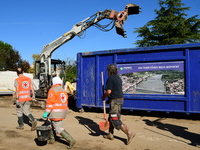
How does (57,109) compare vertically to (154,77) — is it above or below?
below

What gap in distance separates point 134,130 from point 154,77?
2.15m

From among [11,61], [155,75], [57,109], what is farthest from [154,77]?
[11,61]

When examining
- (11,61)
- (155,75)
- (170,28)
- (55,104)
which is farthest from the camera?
(11,61)

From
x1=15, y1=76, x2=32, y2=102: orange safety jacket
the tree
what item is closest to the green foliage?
the tree

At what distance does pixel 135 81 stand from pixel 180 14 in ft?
57.6

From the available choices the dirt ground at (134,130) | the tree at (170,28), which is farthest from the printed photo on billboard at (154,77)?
the tree at (170,28)

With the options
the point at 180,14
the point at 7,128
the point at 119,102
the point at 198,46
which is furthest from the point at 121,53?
the point at 180,14

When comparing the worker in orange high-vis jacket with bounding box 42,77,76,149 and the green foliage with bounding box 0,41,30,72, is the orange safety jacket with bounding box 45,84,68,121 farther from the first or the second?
the green foliage with bounding box 0,41,30,72

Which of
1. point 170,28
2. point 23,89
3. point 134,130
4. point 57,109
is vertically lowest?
point 134,130

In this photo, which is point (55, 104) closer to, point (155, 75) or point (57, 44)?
point (155, 75)

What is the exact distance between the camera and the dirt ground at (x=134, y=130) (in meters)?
4.31

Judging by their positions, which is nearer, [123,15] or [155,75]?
[155,75]

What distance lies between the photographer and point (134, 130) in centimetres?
563

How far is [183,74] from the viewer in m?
6.55
